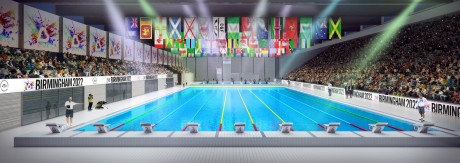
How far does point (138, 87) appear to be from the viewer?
106ft

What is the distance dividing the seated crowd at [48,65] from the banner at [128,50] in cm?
257

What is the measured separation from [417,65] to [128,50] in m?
26.8

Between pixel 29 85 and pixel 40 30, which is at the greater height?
pixel 40 30

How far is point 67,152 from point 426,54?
2660 centimetres

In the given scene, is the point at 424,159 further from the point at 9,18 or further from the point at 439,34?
the point at 439,34

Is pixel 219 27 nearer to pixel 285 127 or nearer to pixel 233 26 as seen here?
pixel 233 26

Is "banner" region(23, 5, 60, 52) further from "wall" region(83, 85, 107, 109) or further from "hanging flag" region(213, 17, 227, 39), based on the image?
"hanging flag" region(213, 17, 227, 39)

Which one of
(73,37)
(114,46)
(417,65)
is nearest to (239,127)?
(73,37)

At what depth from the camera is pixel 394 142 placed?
10.5 meters

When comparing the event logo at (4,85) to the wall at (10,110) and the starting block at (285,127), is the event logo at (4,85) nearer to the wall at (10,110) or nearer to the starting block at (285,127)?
the wall at (10,110)

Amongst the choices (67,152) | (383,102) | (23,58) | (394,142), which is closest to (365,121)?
(394,142)

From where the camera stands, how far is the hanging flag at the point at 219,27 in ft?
63.2

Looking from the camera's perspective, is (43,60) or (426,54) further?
(426,54)

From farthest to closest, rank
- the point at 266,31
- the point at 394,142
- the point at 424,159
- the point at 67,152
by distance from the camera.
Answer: the point at 266,31
the point at 394,142
the point at 67,152
the point at 424,159
